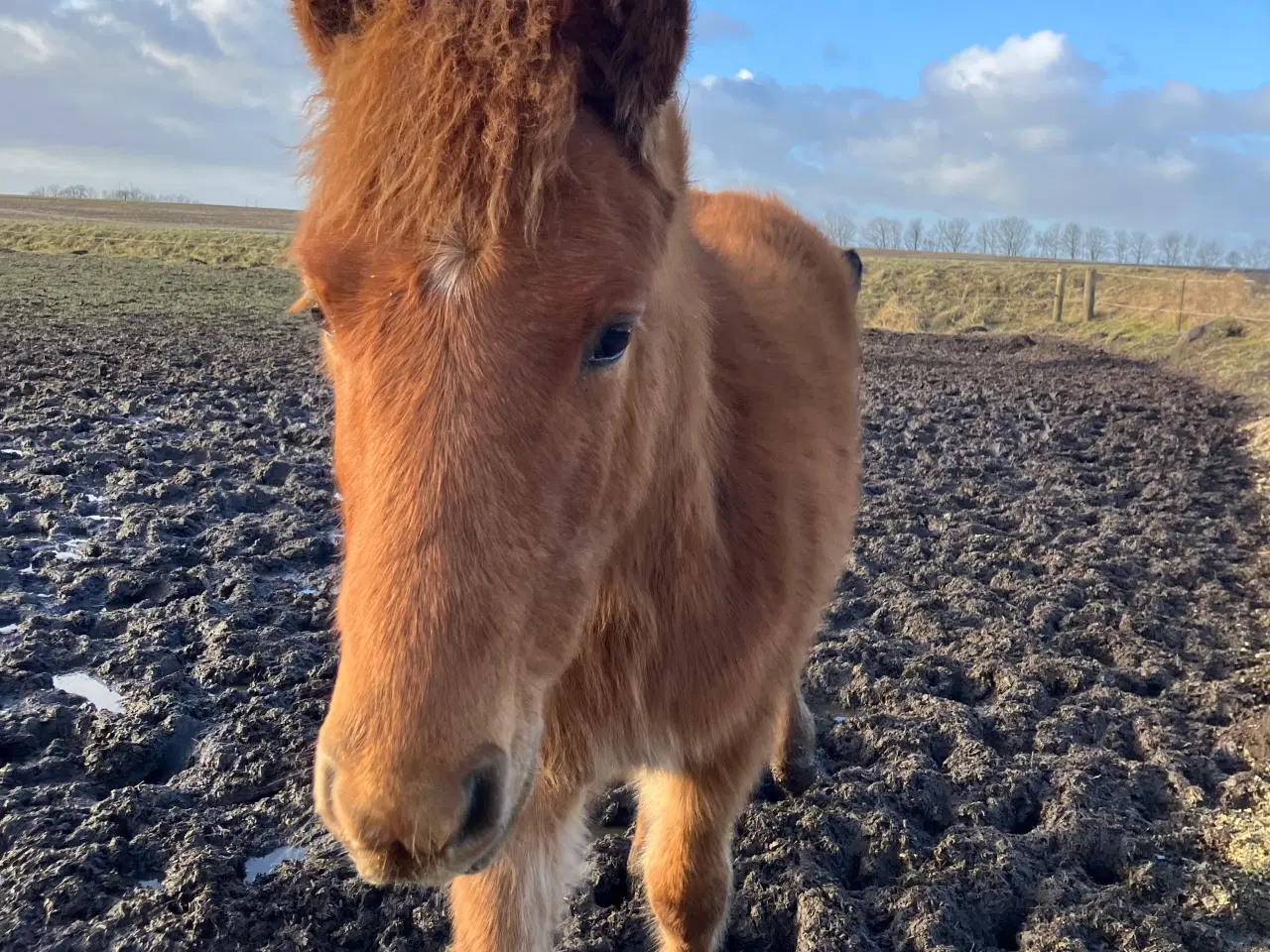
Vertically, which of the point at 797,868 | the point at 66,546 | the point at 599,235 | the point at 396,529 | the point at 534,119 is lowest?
the point at 797,868

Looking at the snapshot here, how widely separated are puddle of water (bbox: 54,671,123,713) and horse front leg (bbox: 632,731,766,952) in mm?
2501

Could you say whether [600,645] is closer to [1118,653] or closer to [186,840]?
[186,840]

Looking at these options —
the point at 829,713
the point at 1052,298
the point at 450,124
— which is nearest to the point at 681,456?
the point at 450,124

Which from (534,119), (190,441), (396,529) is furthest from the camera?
(190,441)

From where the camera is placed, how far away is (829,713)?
4.16 metres

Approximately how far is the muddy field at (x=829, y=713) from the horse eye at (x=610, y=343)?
84.5 inches

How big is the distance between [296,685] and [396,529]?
9.98 feet

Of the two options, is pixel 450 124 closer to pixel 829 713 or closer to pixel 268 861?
pixel 268 861

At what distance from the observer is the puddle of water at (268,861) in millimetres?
2941

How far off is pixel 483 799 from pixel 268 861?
2214mm

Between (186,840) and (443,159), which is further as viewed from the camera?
(186,840)

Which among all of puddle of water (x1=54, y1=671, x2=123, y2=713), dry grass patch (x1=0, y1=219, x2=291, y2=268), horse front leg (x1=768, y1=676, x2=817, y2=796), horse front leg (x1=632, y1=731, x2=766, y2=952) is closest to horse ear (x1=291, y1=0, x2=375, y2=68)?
horse front leg (x1=632, y1=731, x2=766, y2=952)

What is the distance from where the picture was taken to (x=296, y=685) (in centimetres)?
396

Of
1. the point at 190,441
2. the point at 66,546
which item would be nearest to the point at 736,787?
the point at 66,546
